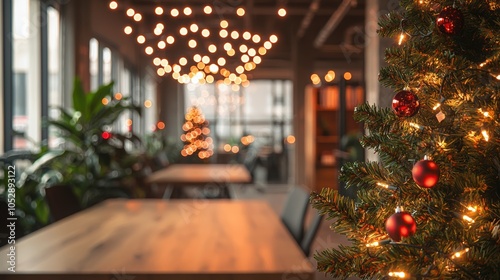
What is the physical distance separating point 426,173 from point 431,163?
0.02 m

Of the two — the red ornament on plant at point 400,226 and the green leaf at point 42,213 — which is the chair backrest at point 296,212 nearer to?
the red ornament on plant at point 400,226

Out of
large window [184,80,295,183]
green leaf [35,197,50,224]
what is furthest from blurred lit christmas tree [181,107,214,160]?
green leaf [35,197,50,224]

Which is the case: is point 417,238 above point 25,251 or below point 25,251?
above

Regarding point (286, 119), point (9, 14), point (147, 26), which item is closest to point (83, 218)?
point (9, 14)

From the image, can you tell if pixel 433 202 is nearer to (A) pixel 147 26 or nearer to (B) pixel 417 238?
(B) pixel 417 238

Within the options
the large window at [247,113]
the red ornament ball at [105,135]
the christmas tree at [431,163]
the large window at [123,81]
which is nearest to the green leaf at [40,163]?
the red ornament ball at [105,135]

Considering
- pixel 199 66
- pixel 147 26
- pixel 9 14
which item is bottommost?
pixel 199 66

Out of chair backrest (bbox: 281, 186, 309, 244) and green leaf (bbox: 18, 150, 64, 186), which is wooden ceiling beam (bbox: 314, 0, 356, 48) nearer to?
green leaf (bbox: 18, 150, 64, 186)

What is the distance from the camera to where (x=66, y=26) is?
22.2ft

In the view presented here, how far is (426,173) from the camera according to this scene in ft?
2.78

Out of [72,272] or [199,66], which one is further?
[199,66]

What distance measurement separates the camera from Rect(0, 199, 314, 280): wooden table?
1721mm

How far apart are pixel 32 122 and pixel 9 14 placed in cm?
138

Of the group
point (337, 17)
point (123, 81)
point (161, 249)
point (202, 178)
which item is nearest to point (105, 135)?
point (202, 178)
